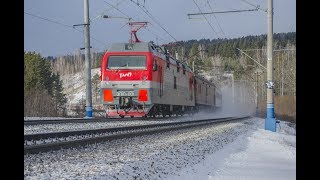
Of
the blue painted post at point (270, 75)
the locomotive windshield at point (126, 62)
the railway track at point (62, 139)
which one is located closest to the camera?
the railway track at point (62, 139)

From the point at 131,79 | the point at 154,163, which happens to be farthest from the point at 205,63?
the point at 154,163

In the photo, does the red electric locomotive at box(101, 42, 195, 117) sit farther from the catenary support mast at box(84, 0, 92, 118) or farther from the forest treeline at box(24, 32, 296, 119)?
the forest treeline at box(24, 32, 296, 119)

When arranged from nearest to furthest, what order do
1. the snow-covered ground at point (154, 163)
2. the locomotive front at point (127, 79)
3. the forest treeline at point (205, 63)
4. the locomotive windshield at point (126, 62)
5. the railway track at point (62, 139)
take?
the snow-covered ground at point (154, 163), the railway track at point (62, 139), the locomotive front at point (127, 79), the locomotive windshield at point (126, 62), the forest treeline at point (205, 63)

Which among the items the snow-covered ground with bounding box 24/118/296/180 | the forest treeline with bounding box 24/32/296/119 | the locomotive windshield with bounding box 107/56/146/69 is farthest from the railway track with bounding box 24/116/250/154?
the locomotive windshield with bounding box 107/56/146/69

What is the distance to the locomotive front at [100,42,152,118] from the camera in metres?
19.6

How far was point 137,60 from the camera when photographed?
784 inches

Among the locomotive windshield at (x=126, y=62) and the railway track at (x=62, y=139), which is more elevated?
the locomotive windshield at (x=126, y=62)

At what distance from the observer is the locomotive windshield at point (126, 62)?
19766 millimetres

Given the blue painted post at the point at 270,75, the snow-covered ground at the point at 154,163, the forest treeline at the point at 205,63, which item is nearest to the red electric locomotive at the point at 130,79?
the forest treeline at the point at 205,63

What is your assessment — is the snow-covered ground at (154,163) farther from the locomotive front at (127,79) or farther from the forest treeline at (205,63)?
the locomotive front at (127,79)
